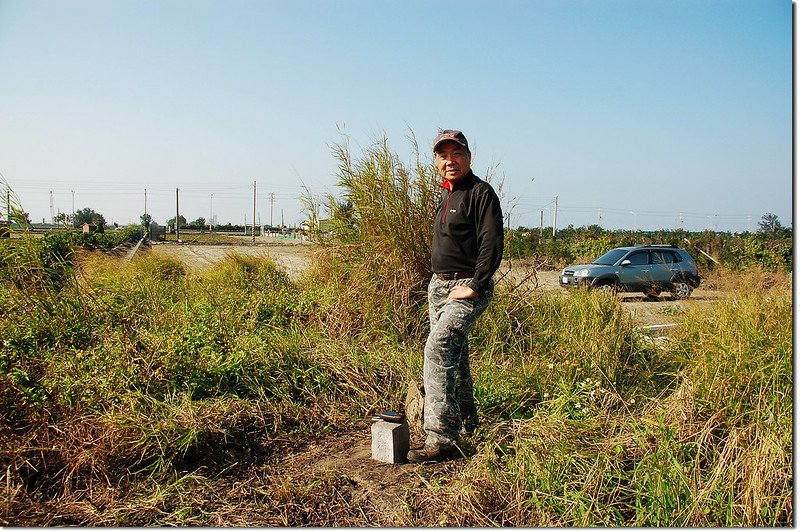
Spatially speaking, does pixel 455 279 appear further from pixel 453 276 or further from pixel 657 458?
pixel 657 458

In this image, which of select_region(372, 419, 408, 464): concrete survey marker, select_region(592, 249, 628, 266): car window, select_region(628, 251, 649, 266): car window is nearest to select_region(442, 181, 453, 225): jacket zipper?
select_region(372, 419, 408, 464): concrete survey marker

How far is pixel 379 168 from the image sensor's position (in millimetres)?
6602

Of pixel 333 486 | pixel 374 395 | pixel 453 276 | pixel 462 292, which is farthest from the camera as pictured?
pixel 374 395

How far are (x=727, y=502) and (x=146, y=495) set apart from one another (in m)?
2.86

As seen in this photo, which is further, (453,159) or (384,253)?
(384,253)

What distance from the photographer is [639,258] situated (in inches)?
584

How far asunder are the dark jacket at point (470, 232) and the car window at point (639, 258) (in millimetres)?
12052

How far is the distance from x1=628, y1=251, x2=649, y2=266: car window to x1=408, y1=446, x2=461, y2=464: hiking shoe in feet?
40.3

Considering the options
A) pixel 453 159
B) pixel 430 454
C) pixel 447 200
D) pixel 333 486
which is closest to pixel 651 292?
pixel 447 200

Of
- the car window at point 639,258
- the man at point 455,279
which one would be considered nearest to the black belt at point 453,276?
the man at point 455,279

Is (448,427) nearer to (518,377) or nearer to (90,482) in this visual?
(518,377)

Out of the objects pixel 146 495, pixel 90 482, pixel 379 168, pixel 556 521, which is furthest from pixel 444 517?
pixel 379 168

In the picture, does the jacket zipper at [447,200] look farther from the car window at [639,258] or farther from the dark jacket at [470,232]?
the car window at [639,258]

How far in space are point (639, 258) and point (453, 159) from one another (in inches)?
486
